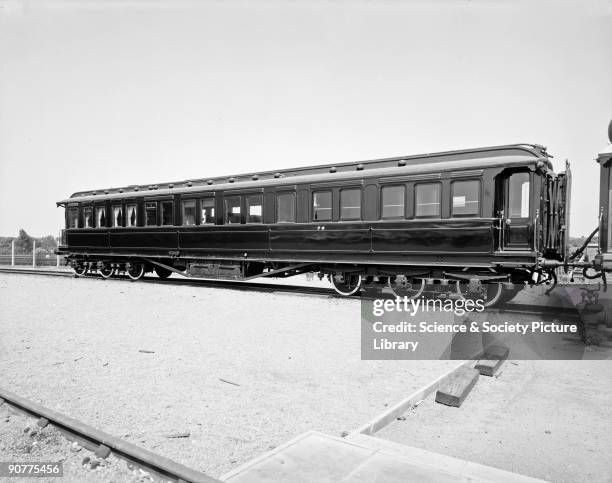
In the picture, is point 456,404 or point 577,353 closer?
point 456,404

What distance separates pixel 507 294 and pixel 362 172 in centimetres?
455

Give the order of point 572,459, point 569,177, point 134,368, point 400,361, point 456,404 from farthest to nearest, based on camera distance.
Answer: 1. point 569,177
2. point 400,361
3. point 134,368
4. point 456,404
5. point 572,459

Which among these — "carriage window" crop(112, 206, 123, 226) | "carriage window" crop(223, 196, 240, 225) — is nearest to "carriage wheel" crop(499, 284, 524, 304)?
"carriage window" crop(223, 196, 240, 225)

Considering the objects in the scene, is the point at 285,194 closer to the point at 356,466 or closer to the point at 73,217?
the point at 356,466

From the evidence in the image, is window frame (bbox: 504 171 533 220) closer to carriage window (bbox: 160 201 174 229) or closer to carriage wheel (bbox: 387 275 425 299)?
carriage wheel (bbox: 387 275 425 299)

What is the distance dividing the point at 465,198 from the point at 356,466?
858cm

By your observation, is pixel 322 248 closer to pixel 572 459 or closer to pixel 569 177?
pixel 569 177

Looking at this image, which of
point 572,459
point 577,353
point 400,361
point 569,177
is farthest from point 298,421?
point 569,177

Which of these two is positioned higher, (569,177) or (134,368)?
(569,177)

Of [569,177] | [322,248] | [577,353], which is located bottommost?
[577,353]

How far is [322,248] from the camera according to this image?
42.3 feet

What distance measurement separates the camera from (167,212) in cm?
1697

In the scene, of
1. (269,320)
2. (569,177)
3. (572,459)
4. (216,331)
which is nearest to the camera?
(572,459)

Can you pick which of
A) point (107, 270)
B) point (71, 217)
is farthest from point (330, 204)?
point (71, 217)
